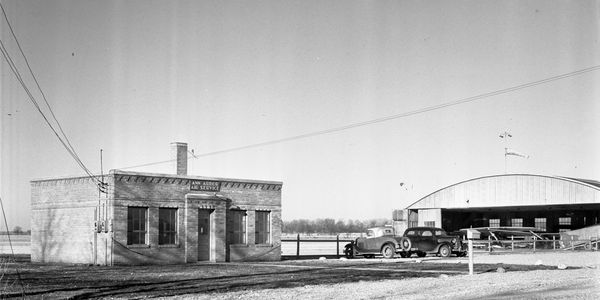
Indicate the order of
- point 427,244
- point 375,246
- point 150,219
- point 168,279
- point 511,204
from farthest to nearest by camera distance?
point 511,204, point 375,246, point 427,244, point 150,219, point 168,279

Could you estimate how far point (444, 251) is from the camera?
3612 centimetres

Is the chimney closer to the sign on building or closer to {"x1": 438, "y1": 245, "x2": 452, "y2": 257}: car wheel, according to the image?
the sign on building

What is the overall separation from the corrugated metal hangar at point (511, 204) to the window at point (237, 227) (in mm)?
22460

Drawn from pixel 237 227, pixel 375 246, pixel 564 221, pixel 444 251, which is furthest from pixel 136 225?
pixel 564 221

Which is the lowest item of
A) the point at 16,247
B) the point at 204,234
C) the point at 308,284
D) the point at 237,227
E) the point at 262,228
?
the point at 16,247

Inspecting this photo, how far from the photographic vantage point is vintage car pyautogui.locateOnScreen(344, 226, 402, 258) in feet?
119

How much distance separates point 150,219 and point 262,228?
6.38m

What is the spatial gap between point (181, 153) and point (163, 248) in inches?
185

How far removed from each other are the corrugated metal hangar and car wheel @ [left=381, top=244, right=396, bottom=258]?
15791mm

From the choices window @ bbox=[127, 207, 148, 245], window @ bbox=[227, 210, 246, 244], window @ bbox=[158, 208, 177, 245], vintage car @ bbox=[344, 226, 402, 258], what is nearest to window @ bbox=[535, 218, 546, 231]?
vintage car @ bbox=[344, 226, 402, 258]

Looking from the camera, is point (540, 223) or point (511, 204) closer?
point (511, 204)

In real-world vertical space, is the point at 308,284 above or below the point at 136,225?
below

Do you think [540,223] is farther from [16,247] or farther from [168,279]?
[168,279]

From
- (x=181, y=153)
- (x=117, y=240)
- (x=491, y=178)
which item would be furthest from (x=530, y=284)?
(x=491, y=178)
